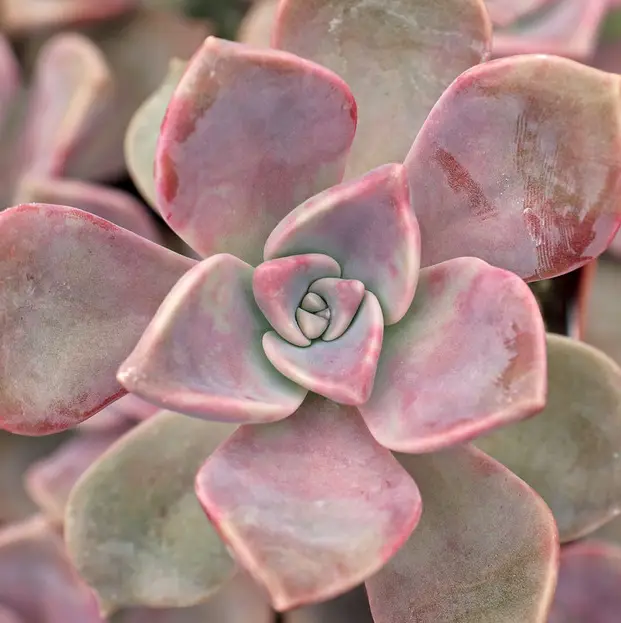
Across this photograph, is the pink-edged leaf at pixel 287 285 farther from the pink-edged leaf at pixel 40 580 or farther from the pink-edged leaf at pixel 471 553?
the pink-edged leaf at pixel 40 580

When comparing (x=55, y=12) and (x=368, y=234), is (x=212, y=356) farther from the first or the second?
(x=55, y=12)

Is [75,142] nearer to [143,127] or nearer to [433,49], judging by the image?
[143,127]

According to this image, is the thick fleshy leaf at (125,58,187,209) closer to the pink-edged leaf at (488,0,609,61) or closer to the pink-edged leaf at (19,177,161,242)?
the pink-edged leaf at (19,177,161,242)

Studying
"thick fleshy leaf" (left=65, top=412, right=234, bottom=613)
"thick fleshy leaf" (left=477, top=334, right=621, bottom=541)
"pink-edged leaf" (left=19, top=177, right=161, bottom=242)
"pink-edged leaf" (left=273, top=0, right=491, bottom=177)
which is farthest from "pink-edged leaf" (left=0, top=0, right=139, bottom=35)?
"thick fleshy leaf" (left=477, top=334, right=621, bottom=541)

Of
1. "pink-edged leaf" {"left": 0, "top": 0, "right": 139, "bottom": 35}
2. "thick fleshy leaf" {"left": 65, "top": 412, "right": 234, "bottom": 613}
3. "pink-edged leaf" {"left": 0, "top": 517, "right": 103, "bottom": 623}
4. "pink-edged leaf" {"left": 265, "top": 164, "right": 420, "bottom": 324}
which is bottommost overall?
"pink-edged leaf" {"left": 0, "top": 517, "right": 103, "bottom": 623}

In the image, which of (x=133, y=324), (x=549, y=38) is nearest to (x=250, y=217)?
(x=133, y=324)
